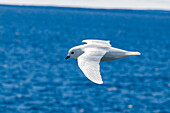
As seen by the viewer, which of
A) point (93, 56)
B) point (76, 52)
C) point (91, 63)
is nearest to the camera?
point (91, 63)

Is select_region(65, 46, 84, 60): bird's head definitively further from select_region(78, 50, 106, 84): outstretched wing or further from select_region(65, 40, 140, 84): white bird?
select_region(78, 50, 106, 84): outstretched wing

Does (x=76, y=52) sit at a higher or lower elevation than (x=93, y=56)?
higher

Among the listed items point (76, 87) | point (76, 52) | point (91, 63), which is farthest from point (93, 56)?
point (76, 87)

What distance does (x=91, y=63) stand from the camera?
997cm

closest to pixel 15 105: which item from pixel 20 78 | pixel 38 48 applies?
pixel 20 78

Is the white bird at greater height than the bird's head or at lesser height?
lesser

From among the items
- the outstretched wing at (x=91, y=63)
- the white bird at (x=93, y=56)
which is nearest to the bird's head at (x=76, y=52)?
the white bird at (x=93, y=56)

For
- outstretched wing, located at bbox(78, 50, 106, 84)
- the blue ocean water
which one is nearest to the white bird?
outstretched wing, located at bbox(78, 50, 106, 84)

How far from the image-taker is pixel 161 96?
67.6m

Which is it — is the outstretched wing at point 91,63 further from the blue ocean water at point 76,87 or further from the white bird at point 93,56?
the blue ocean water at point 76,87

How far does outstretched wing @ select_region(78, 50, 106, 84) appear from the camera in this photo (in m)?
9.35

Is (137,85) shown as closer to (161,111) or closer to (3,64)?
(161,111)

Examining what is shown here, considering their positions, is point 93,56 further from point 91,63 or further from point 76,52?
point 76,52

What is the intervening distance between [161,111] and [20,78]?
34848 millimetres
